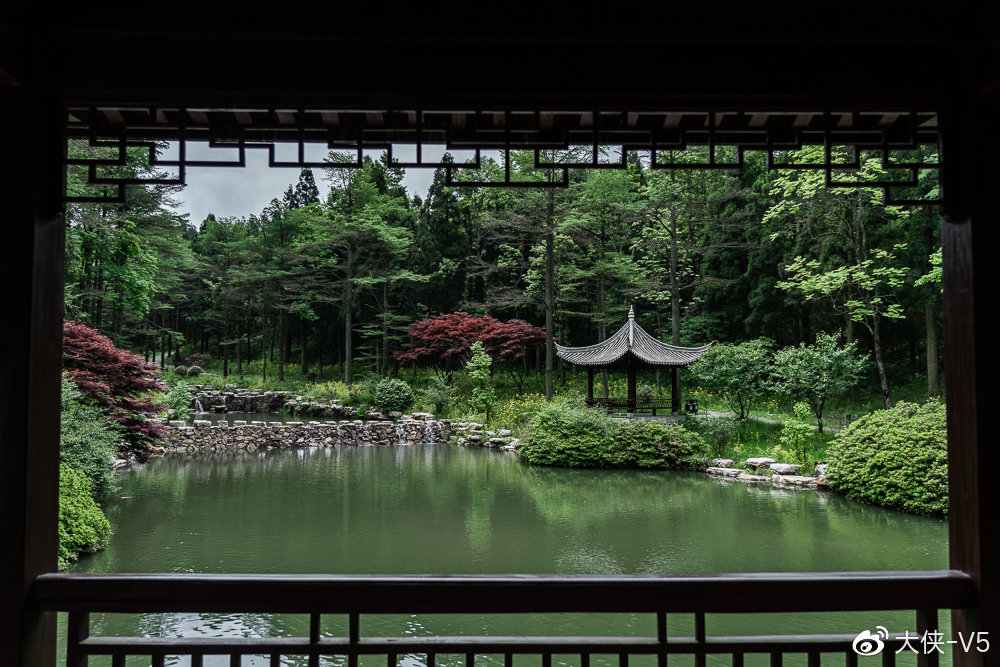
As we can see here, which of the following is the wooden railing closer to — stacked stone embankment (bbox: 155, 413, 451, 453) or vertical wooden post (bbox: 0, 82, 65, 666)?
vertical wooden post (bbox: 0, 82, 65, 666)

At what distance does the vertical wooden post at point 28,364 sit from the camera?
1.52 m

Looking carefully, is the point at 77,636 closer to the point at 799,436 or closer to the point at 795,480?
the point at 795,480

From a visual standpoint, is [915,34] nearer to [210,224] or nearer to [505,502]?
[505,502]

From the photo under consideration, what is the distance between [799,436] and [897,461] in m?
2.41

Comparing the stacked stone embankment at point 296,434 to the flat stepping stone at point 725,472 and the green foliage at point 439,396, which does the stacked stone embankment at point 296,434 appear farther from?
the flat stepping stone at point 725,472

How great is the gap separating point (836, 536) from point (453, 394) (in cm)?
1001

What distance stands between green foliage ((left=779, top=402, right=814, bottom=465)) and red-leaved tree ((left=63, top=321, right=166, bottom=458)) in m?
8.79

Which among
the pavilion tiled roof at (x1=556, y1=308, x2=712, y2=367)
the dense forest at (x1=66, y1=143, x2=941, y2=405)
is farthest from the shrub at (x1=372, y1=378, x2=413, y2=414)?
the pavilion tiled roof at (x1=556, y1=308, x2=712, y2=367)

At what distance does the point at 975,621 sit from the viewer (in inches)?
60.2

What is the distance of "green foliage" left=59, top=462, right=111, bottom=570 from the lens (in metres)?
4.62

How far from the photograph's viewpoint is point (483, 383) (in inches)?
577

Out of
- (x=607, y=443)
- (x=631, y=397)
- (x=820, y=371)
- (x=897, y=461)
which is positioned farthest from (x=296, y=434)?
(x=897, y=461)

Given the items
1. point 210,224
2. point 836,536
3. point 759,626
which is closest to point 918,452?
point 836,536

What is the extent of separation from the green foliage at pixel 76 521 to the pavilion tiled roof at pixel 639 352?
863 centimetres
